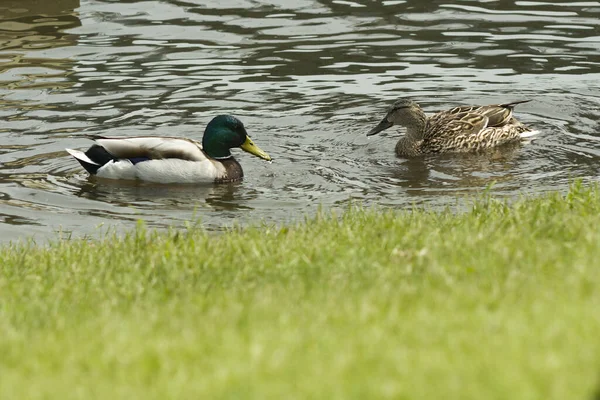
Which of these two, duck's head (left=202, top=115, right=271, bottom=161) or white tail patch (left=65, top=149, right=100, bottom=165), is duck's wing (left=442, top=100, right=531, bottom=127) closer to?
duck's head (left=202, top=115, right=271, bottom=161)

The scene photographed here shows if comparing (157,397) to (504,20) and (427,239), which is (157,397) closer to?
(427,239)

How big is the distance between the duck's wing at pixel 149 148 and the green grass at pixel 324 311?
181 inches

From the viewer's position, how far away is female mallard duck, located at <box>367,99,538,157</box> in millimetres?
14805

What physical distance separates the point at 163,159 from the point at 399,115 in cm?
326

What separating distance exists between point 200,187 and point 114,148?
44.8 inches

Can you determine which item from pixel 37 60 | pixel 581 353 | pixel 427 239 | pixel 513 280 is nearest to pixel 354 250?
pixel 427 239

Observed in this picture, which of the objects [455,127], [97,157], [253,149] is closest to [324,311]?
[253,149]

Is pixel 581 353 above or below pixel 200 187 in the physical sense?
above

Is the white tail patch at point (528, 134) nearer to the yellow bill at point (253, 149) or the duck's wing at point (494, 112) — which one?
the duck's wing at point (494, 112)

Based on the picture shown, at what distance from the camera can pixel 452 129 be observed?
1484 cm

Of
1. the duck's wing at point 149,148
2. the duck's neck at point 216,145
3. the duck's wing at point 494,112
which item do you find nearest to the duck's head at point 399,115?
the duck's wing at point 494,112

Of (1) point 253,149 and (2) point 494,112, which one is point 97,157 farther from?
(2) point 494,112

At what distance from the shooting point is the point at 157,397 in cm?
480

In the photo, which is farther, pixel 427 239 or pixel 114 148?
pixel 114 148
